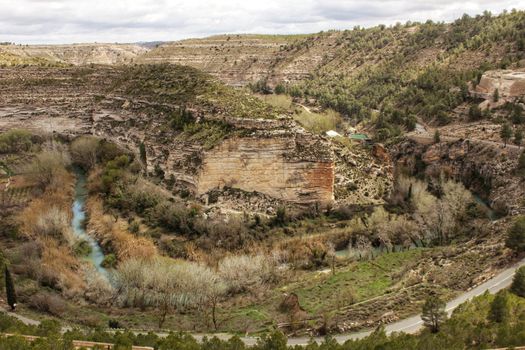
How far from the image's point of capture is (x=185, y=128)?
4628 cm

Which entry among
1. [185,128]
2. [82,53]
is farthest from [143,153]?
[82,53]

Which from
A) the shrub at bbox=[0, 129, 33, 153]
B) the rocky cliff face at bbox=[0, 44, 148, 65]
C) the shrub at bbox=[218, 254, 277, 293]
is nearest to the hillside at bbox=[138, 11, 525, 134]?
the rocky cliff face at bbox=[0, 44, 148, 65]

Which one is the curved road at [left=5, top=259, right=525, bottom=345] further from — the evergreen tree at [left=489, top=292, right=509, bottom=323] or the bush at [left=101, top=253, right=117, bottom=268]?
the bush at [left=101, top=253, right=117, bottom=268]

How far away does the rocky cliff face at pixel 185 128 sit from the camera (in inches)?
1602

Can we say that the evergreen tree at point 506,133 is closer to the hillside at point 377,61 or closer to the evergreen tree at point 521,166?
the evergreen tree at point 521,166

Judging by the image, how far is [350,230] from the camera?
126ft

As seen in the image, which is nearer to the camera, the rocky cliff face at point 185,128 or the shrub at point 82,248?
the shrub at point 82,248

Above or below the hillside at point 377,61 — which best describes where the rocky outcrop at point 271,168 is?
below

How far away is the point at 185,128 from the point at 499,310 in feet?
105

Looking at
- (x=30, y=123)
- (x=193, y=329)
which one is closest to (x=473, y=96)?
(x=193, y=329)

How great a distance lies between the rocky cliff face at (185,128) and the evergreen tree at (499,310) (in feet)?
67.5

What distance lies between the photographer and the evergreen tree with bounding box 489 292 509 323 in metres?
21.0

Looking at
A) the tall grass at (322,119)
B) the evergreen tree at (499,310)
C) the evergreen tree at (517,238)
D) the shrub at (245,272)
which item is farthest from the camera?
the tall grass at (322,119)

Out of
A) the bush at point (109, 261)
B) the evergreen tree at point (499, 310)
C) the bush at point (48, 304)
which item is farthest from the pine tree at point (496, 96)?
the bush at point (48, 304)
